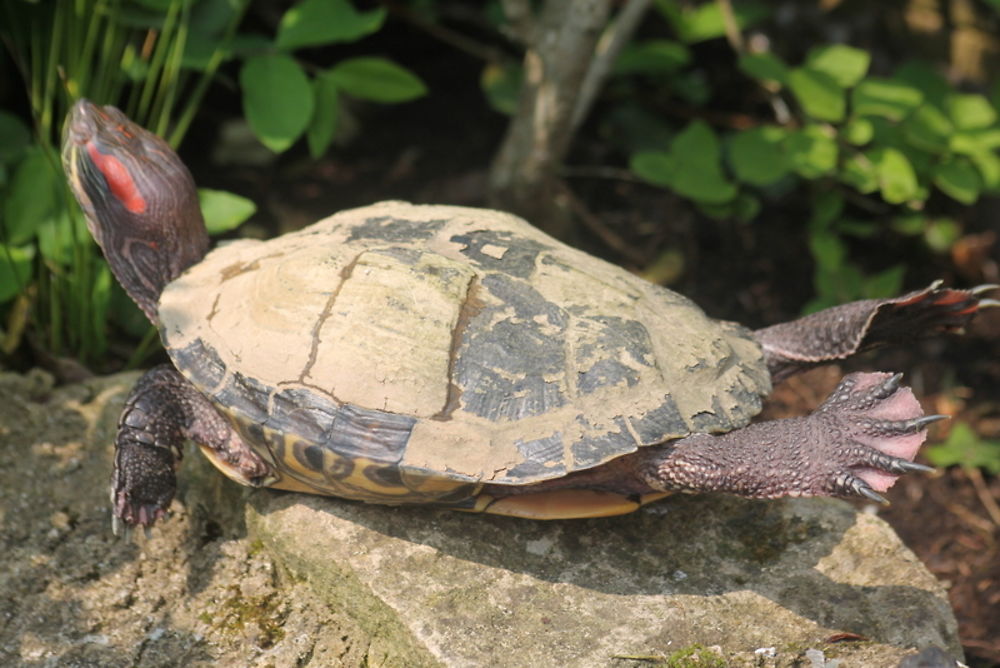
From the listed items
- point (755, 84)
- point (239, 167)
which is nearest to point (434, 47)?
point (239, 167)

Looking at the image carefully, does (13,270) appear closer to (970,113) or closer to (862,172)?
(862,172)

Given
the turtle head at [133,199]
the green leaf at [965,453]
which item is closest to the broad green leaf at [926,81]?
the green leaf at [965,453]

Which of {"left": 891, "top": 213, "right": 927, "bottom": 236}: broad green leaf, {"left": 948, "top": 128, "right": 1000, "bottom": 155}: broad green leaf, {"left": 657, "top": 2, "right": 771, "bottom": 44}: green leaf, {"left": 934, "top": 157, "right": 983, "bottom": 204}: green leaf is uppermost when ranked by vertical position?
{"left": 657, "top": 2, "right": 771, "bottom": 44}: green leaf

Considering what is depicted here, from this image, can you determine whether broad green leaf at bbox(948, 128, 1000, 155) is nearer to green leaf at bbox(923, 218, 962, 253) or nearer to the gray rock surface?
green leaf at bbox(923, 218, 962, 253)

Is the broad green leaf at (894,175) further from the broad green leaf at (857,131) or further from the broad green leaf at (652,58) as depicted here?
the broad green leaf at (652,58)

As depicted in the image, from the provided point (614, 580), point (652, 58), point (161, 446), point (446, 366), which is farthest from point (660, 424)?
point (652, 58)

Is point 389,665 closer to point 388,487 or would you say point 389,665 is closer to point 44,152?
point 388,487

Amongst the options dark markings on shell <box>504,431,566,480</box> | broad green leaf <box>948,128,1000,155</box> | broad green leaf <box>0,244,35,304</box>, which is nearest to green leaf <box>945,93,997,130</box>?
broad green leaf <box>948,128,1000,155</box>
